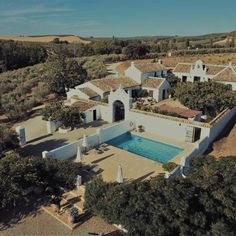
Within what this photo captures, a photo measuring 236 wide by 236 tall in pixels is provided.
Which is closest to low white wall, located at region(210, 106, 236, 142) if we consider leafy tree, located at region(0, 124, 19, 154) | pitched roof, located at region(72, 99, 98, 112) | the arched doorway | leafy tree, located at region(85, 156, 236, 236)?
the arched doorway

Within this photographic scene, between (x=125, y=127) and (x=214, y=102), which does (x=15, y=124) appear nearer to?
(x=125, y=127)

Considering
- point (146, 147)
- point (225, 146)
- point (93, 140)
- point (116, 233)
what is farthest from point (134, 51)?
point (116, 233)

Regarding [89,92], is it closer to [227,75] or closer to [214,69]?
[227,75]

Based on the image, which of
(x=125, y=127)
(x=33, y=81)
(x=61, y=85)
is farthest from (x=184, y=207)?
(x=33, y=81)

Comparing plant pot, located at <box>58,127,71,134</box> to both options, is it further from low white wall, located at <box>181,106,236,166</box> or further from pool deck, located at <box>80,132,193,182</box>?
low white wall, located at <box>181,106,236,166</box>

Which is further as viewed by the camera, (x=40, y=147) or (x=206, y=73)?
(x=206, y=73)
